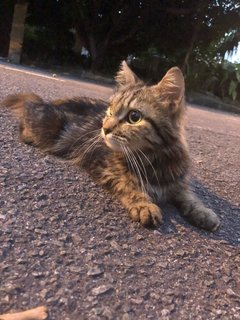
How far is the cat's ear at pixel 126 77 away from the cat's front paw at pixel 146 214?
3.14 feet

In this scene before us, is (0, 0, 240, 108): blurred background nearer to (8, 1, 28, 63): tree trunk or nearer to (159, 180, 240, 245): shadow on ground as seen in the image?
(8, 1, 28, 63): tree trunk

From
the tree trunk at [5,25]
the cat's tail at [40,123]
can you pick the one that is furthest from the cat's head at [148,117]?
the tree trunk at [5,25]

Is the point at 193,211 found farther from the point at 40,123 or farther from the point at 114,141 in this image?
the point at 40,123

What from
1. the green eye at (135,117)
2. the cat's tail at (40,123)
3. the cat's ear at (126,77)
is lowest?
the cat's tail at (40,123)

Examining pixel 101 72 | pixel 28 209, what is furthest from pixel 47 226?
pixel 101 72

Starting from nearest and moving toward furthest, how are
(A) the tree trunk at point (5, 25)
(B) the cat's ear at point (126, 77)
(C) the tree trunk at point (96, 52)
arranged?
(B) the cat's ear at point (126, 77), (C) the tree trunk at point (96, 52), (A) the tree trunk at point (5, 25)

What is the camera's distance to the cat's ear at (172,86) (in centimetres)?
228

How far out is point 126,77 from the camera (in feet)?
8.92

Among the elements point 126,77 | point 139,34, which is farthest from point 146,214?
point 139,34

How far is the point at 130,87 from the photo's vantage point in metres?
2.58

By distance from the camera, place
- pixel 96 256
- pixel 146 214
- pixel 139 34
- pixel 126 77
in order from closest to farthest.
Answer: pixel 96 256
pixel 146 214
pixel 126 77
pixel 139 34

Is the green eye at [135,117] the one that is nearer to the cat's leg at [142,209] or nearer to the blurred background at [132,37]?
the cat's leg at [142,209]

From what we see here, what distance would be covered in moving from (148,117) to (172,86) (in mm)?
235

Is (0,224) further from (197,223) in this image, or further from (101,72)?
(101,72)
